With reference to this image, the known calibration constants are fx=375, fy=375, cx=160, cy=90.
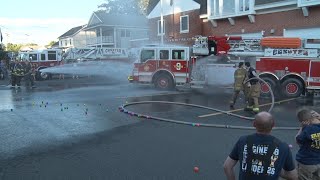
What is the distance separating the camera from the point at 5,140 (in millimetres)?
7664

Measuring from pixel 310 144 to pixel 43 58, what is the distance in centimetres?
2713

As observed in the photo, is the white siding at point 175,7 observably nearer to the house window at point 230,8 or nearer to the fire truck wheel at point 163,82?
the house window at point 230,8

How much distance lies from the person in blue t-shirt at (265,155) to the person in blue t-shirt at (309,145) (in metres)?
0.80

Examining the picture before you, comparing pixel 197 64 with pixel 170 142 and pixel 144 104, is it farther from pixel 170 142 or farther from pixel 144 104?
pixel 170 142

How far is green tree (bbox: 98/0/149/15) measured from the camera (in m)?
58.5

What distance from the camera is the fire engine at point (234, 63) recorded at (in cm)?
1483

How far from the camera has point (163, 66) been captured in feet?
57.7

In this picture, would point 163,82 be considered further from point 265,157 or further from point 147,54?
point 265,157

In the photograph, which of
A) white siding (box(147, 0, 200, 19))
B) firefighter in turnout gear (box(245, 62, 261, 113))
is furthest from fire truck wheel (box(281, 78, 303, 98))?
white siding (box(147, 0, 200, 19))

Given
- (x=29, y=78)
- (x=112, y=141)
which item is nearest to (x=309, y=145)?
(x=112, y=141)

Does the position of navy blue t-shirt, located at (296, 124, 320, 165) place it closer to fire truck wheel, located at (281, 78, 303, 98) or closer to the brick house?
fire truck wheel, located at (281, 78, 303, 98)

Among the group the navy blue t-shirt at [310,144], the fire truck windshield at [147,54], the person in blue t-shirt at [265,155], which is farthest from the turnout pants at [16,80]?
the person in blue t-shirt at [265,155]

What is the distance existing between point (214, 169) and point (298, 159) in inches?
75.1

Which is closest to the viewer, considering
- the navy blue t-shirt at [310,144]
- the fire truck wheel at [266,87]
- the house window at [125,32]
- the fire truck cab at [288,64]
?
the navy blue t-shirt at [310,144]
